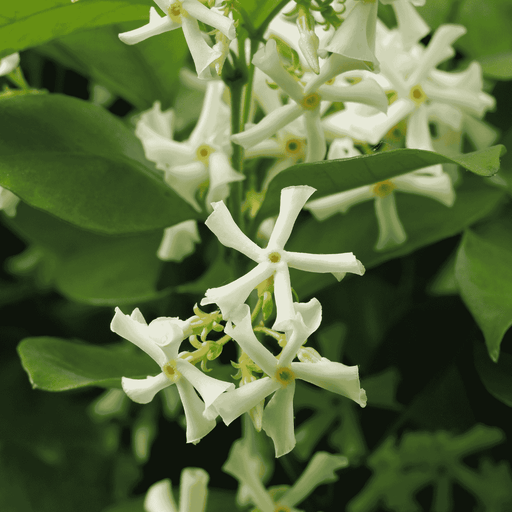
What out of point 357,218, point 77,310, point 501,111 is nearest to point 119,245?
point 77,310

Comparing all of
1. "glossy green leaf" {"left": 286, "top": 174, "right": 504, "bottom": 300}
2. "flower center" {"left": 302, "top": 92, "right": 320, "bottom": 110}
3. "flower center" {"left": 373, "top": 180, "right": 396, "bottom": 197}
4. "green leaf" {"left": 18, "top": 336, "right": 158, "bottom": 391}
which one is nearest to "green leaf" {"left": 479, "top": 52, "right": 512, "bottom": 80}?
"glossy green leaf" {"left": 286, "top": 174, "right": 504, "bottom": 300}

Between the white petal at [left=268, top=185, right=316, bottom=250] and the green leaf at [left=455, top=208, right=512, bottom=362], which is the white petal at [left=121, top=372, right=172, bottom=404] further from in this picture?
the green leaf at [left=455, top=208, right=512, bottom=362]

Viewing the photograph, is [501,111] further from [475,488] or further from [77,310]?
[77,310]

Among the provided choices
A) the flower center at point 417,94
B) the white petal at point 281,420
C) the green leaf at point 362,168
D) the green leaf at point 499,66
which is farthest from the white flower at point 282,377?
the green leaf at point 499,66

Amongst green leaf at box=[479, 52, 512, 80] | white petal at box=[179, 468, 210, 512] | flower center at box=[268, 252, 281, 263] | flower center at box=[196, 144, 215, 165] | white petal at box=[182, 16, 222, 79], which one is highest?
white petal at box=[182, 16, 222, 79]

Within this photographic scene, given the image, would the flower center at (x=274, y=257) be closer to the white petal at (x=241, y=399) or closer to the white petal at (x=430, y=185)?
the white petal at (x=241, y=399)

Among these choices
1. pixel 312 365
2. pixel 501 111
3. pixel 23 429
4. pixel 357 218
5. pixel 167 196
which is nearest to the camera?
pixel 312 365

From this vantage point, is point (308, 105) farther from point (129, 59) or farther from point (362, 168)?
point (129, 59)
